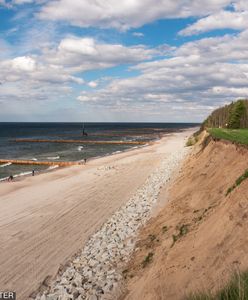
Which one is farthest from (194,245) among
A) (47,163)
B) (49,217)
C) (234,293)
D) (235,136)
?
(47,163)

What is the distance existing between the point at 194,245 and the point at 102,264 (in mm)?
4235

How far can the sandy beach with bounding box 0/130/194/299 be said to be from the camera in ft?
47.9

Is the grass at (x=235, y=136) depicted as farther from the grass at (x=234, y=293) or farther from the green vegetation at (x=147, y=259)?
the grass at (x=234, y=293)

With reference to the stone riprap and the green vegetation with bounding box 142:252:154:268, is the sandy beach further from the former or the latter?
the green vegetation with bounding box 142:252:154:268

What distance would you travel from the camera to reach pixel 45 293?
12.4 metres

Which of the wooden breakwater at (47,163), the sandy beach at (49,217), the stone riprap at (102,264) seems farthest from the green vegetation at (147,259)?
the wooden breakwater at (47,163)

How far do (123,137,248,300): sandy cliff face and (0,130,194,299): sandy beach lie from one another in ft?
13.7

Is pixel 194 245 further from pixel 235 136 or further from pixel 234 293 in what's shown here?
pixel 235 136

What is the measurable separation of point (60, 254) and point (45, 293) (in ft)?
11.4

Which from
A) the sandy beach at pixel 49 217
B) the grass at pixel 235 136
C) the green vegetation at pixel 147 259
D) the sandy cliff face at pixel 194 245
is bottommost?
the sandy beach at pixel 49 217

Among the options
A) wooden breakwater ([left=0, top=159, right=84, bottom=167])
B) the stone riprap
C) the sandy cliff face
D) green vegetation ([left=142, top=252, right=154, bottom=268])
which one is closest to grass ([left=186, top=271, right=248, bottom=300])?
the sandy cliff face

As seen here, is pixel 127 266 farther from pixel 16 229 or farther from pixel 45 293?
pixel 16 229

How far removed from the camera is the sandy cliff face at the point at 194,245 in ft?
31.6

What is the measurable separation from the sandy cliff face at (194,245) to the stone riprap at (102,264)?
0.63 m
